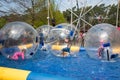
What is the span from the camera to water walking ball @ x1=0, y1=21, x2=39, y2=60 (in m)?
7.78

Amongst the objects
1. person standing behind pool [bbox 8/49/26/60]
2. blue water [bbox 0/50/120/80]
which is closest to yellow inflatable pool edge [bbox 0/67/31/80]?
blue water [bbox 0/50/120/80]

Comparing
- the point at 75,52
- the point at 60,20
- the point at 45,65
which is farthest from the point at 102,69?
the point at 60,20

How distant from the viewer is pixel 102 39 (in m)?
7.78

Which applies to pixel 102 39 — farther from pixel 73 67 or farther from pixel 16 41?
pixel 16 41

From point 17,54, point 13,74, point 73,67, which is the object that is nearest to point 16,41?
point 17,54

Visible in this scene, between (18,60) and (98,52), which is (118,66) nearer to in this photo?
(98,52)

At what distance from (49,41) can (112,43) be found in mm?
2260

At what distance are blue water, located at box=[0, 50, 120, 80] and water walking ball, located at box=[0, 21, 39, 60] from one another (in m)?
0.23

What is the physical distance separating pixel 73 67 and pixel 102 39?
1.33 meters

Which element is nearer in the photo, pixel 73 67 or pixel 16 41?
pixel 73 67

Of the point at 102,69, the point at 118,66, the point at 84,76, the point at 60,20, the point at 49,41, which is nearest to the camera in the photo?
the point at 84,76

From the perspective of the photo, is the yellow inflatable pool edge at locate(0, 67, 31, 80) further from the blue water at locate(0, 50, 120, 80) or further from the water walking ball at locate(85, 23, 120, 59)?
the water walking ball at locate(85, 23, 120, 59)

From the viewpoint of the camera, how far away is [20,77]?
5387mm

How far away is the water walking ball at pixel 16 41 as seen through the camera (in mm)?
7777
